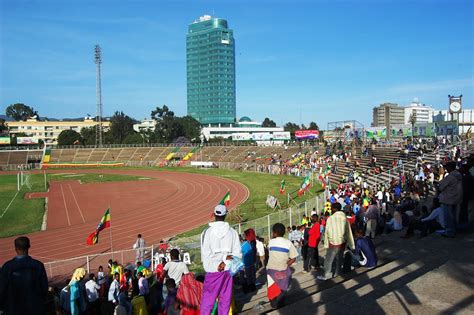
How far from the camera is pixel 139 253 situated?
15.0 metres

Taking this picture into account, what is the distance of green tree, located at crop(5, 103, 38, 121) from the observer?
166 metres

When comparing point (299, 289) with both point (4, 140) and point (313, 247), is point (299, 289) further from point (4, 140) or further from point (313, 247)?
point (4, 140)

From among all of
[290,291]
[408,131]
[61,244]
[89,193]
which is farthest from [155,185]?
[290,291]

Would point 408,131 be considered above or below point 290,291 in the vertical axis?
above

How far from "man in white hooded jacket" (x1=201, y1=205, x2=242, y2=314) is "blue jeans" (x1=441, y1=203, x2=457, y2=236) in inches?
225

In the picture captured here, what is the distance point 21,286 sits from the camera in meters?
4.88

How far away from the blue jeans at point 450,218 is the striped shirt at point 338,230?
2904 millimetres

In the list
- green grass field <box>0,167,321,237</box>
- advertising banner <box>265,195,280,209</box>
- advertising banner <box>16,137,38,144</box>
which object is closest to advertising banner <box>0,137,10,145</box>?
advertising banner <box>16,137,38,144</box>

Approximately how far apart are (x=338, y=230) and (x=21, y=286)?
5.16 m

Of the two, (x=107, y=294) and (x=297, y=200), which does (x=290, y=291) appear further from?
(x=297, y=200)

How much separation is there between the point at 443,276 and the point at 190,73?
611 ft

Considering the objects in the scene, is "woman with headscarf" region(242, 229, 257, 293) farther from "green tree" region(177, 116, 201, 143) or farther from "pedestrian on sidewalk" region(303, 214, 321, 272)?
"green tree" region(177, 116, 201, 143)

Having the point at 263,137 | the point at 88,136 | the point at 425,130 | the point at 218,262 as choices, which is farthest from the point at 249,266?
the point at 88,136

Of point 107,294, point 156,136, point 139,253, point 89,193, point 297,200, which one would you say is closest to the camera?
point 107,294
